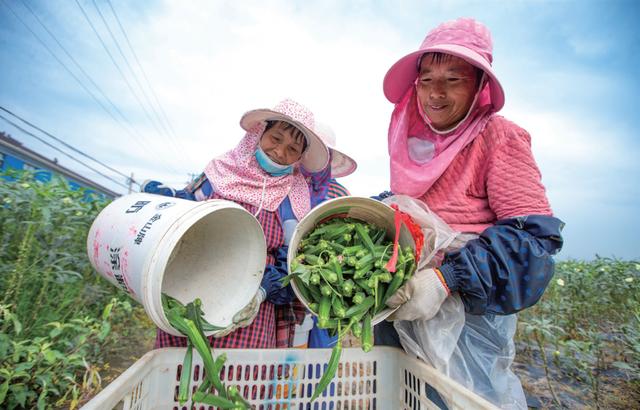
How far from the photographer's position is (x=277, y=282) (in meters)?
1.66

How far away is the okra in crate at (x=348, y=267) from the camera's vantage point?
3.87ft

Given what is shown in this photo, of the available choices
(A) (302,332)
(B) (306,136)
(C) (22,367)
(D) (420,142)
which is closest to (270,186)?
(B) (306,136)

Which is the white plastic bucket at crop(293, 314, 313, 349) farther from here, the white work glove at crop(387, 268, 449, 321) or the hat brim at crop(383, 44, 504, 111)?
the hat brim at crop(383, 44, 504, 111)

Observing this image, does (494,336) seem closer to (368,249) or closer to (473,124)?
Answer: (368,249)

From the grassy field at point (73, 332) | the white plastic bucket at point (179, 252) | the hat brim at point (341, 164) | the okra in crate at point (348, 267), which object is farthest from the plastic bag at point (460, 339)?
the grassy field at point (73, 332)

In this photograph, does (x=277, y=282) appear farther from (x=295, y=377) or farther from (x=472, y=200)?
(x=472, y=200)

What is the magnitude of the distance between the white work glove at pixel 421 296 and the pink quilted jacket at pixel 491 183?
30 cm

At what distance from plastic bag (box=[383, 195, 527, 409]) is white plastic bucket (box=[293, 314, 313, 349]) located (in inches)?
33.9

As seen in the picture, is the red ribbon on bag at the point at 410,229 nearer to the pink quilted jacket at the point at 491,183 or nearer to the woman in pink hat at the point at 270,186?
the pink quilted jacket at the point at 491,183

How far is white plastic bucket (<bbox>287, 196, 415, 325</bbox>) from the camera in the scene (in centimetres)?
128

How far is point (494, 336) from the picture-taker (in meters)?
1.35

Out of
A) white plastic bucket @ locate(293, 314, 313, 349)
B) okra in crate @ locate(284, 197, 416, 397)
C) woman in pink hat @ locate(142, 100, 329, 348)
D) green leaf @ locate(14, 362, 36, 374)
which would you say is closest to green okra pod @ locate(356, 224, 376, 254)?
okra in crate @ locate(284, 197, 416, 397)

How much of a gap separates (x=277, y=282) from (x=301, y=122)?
89 cm

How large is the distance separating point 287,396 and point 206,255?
0.76 m
